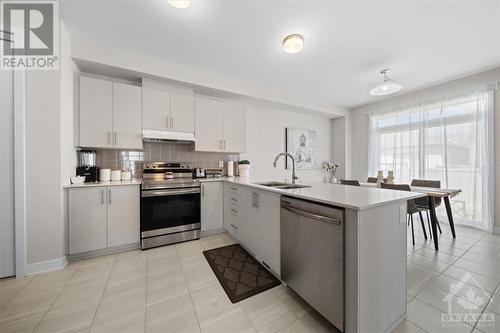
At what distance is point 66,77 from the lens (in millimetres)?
2061

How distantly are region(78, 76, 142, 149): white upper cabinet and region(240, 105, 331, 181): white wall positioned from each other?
199 centimetres

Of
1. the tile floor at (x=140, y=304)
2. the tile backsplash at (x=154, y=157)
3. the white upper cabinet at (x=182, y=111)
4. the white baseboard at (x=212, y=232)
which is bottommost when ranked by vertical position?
the tile floor at (x=140, y=304)

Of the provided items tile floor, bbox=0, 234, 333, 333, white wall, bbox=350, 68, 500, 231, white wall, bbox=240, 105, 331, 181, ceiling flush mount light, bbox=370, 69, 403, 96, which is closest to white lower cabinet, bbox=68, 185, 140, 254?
tile floor, bbox=0, 234, 333, 333

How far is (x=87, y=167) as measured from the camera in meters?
2.40

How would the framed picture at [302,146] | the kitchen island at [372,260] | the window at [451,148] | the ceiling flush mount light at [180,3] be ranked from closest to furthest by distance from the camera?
the kitchen island at [372,260]
the ceiling flush mount light at [180,3]
the window at [451,148]
the framed picture at [302,146]

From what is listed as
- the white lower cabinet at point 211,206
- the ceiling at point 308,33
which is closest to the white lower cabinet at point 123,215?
the white lower cabinet at point 211,206

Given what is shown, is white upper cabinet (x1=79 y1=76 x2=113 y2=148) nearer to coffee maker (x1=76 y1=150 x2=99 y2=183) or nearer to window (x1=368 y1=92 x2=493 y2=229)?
coffee maker (x1=76 y1=150 x2=99 y2=183)

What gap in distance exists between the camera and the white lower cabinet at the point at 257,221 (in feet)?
5.66

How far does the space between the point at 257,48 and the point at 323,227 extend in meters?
2.29

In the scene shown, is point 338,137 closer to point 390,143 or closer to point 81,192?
point 390,143

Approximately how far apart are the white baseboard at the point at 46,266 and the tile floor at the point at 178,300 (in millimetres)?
69

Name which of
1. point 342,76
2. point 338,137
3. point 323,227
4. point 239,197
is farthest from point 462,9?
point 338,137

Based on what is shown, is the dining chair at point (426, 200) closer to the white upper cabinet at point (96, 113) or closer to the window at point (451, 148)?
the window at point (451, 148)

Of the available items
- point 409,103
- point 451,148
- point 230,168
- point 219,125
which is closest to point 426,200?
point 451,148
